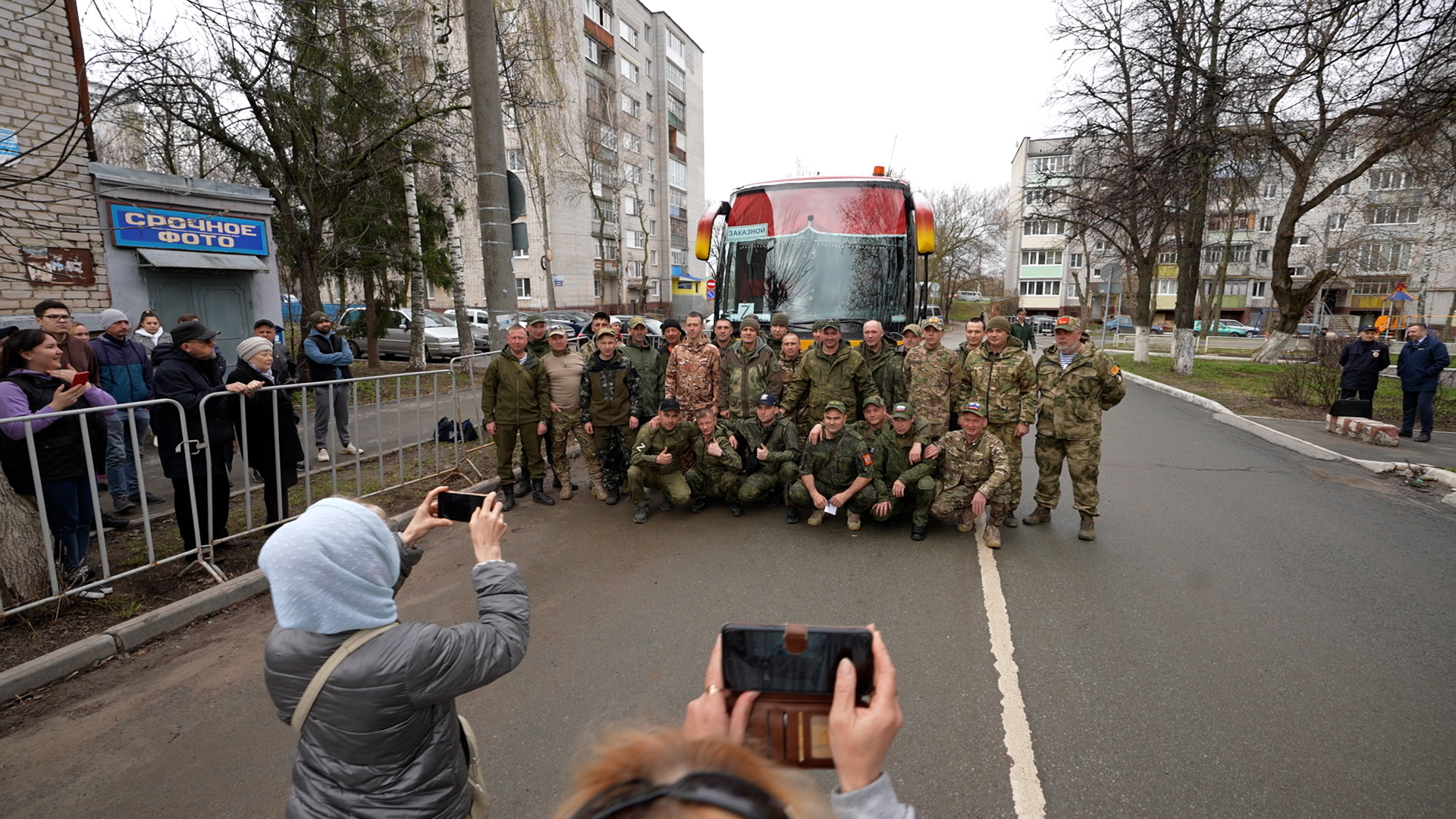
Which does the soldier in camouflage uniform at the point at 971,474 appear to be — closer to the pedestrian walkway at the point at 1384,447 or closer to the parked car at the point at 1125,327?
the pedestrian walkway at the point at 1384,447

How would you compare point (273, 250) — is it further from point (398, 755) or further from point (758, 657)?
point (758, 657)

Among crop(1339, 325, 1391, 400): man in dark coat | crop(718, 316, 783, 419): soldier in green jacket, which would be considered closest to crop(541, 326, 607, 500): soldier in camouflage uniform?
crop(718, 316, 783, 419): soldier in green jacket

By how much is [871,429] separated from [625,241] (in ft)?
128

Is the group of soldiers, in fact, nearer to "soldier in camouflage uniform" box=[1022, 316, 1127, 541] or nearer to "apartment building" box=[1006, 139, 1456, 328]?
"soldier in camouflage uniform" box=[1022, 316, 1127, 541]

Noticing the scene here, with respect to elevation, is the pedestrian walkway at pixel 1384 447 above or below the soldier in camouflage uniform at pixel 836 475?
below

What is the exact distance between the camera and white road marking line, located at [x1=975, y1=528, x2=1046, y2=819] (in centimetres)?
261

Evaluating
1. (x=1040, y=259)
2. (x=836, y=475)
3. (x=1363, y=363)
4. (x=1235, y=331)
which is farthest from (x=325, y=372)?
(x=1040, y=259)

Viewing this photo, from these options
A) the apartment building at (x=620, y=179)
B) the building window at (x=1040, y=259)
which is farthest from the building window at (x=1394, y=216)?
the apartment building at (x=620, y=179)

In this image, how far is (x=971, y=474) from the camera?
580 cm

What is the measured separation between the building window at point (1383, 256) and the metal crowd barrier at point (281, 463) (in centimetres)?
5351

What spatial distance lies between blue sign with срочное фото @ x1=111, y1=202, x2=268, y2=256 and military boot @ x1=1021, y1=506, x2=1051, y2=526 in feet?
40.9

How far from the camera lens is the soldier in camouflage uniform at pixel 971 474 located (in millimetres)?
5609

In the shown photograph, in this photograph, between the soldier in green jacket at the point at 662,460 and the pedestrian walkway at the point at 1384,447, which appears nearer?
the soldier in green jacket at the point at 662,460

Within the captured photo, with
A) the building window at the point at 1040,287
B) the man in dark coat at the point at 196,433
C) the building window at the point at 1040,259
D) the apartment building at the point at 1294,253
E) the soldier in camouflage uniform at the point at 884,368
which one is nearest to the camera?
the man in dark coat at the point at 196,433
